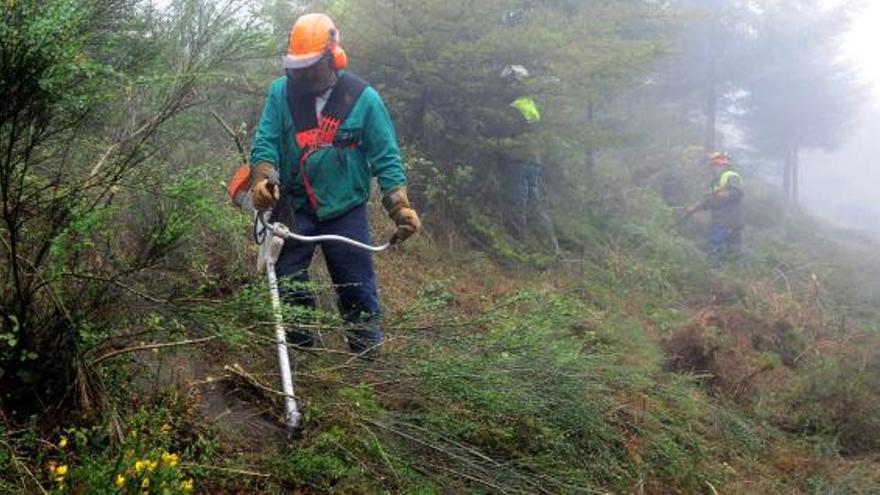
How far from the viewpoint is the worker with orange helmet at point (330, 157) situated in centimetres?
416

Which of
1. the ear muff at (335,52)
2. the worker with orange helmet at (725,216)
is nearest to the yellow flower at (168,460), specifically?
the ear muff at (335,52)

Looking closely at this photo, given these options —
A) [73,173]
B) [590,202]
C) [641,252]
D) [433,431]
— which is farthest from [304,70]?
[590,202]

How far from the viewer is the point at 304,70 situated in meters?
4.12

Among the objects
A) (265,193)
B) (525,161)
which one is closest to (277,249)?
(265,193)

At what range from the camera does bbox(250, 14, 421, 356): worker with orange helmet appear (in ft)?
13.6

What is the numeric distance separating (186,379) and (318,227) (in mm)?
1142

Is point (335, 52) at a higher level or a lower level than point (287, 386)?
higher

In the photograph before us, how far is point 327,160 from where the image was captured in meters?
4.21

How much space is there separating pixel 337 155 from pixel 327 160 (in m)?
0.06

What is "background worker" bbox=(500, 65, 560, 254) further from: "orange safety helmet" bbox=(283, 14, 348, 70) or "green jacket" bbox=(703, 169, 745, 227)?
"orange safety helmet" bbox=(283, 14, 348, 70)

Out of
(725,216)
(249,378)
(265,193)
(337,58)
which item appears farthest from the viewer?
(725,216)

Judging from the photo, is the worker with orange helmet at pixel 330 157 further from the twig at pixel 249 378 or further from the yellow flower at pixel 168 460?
the yellow flower at pixel 168 460

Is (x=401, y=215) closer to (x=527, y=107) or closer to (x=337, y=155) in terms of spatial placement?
(x=337, y=155)

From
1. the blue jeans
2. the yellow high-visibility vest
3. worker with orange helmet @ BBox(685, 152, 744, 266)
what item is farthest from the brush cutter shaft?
worker with orange helmet @ BBox(685, 152, 744, 266)
